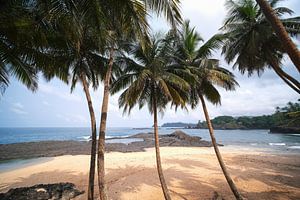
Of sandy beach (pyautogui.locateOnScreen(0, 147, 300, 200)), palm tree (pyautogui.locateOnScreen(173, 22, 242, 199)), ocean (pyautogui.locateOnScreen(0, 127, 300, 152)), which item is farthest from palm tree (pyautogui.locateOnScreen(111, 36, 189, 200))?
ocean (pyautogui.locateOnScreen(0, 127, 300, 152))

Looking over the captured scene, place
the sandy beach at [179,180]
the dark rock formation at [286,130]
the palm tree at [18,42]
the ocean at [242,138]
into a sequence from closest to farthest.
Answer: the palm tree at [18,42] → the sandy beach at [179,180] → the ocean at [242,138] → the dark rock formation at [286,130]

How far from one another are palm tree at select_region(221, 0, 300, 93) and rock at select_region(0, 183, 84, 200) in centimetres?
1015

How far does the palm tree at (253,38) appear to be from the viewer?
823 cm

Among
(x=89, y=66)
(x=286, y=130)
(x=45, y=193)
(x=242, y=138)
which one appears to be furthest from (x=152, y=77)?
(x=286, y=130)

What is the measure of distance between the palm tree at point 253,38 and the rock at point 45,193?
33.3 ft

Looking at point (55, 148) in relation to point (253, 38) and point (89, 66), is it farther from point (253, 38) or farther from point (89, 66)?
point (253, 38)

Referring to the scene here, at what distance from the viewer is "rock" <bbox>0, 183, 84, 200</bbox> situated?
29.9ft

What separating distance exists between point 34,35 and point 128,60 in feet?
13.9

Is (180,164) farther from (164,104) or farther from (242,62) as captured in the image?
(242,62)

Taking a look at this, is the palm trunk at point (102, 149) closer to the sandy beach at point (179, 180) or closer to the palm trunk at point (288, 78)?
the sandy beach at point (179, 180)

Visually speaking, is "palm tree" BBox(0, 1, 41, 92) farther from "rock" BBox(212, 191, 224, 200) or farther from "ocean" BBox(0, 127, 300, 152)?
"ocean" BBox(0, 127, 300, 152)

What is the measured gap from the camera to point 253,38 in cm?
828

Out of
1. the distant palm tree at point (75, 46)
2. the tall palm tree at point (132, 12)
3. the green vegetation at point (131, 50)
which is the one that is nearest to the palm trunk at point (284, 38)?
the green vegetation at point (131, 50)

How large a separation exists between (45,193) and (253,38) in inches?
458
